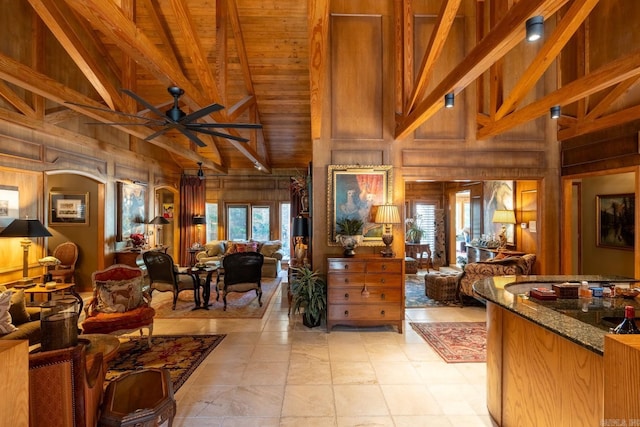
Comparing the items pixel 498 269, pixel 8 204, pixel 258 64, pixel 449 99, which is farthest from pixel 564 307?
pixel 8 204

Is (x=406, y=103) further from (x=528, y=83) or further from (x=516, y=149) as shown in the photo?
(x=516, y=149)

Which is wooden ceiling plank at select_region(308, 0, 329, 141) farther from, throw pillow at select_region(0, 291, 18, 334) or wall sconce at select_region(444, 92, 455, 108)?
throw pillow at select_region(0, 291, 18, 334)

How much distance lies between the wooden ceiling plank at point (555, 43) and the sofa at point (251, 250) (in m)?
6.05

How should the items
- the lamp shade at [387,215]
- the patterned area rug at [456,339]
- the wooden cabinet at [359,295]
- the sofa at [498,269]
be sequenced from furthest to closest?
1. the sofa at [498,269]
2. the lamp shade at [387,215]
3. the wooden cabinet at [359,295]
4. the patterned area rug at [456,339]

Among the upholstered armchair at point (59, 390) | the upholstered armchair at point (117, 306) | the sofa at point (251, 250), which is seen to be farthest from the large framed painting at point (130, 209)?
the upholstered armchair at point (59, 390)

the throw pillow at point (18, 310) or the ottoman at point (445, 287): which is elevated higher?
the throw pillow at point (18, 310)

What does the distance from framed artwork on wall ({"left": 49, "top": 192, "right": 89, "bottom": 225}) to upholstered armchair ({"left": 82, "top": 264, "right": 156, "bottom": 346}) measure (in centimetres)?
377

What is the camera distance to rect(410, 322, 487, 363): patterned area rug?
3.62 metres

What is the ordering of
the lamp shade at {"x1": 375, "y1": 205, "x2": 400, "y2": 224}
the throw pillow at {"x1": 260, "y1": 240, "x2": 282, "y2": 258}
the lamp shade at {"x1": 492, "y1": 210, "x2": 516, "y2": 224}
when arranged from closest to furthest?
the lamp shade at {"x1": 375, "y1": 205, "x2": 400, "y2": 224}
the lamp shade at {"x1": 492, "y1": 210, "x2": 516, "y2": 224}
the throw pillow at {"x1": 260, "y1": 240, "x2": 282, "y2": 258}

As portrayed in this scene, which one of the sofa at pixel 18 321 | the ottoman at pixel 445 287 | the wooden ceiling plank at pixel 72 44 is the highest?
the wooden ceiling plank at pixel 72 44

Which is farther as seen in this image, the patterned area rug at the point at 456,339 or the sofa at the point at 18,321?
the patterned area rug at the point at 456,339

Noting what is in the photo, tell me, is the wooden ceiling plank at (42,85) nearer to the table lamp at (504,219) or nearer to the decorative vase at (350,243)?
the decorative vase at (350,243)

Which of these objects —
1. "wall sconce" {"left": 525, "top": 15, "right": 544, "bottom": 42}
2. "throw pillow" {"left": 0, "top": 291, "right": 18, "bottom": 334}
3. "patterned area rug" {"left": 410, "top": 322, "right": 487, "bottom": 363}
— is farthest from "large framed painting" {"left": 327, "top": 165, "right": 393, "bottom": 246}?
"throw pillow" {"left": 0, "top": 291, "right": 18, "bottom": 334}

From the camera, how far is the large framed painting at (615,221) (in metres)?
5.44
